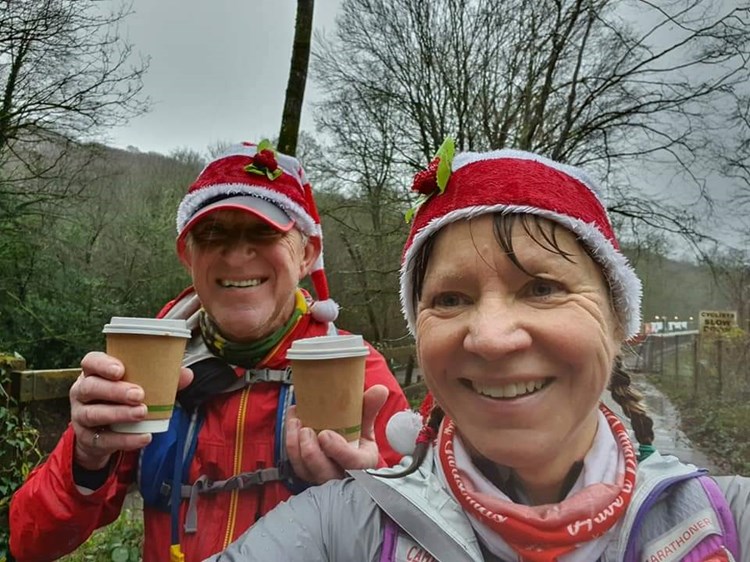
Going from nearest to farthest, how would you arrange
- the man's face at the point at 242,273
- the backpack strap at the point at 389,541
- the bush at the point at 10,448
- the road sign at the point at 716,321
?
A: 1. the backpack strap at the point at 389,541
2. the man's face at the point at 242,273
3. the bush at the point at 10,448
4. the road sign at the point at 716,321

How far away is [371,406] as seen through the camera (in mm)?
1413

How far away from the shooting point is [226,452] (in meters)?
1.46

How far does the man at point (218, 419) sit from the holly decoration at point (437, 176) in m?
0.56

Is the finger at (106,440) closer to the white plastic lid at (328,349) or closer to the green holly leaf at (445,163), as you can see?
the white plastic lid at (328,349)

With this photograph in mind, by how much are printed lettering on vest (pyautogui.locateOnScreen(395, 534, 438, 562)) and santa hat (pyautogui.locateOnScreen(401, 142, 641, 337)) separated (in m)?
0.51

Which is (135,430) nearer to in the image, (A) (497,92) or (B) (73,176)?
(A) (497,92)

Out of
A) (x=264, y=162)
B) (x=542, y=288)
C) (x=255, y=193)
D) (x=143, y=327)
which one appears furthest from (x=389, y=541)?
(x=264, y=162)

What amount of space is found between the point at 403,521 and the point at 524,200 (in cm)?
60

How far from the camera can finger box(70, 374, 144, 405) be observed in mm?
1221

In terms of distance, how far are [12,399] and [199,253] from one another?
2484 mm

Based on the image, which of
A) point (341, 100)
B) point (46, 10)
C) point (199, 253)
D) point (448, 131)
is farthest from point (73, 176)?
point (199, 253)

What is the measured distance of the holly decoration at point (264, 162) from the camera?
1.68m

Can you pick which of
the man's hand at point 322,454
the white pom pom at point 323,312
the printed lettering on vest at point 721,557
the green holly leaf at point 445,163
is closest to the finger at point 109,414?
the man's hand at point 322,454

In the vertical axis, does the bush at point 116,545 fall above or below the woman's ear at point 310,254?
below
